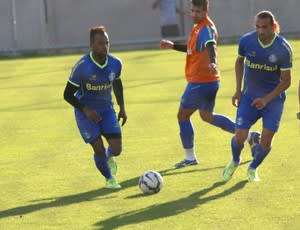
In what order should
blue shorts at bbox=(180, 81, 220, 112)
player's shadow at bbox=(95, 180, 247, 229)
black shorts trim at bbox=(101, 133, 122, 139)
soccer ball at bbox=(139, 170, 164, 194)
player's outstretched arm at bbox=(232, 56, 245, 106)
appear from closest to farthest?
player's shadow at bbox=(95, 180, 247, 229), soccer ball at bbox=(139, 170, 164, 194), player's outstretched arm at bbox=(232, 56, 245, 106), black shorts trim at bbox=(101, 133, 122, 139), blue shorts at bbox=(180, 81, 220, 112)

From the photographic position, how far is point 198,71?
1053 cm

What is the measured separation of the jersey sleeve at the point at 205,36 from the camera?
10367mm

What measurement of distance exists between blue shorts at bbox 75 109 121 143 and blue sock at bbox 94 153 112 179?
197mm

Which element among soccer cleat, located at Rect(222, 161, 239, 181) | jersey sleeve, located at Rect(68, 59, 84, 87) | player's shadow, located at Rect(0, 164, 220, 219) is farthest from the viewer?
soccer cleat, located at Rect(222, 161, 239, 181)

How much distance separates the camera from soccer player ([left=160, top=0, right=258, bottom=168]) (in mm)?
10359

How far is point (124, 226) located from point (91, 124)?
1754 mm

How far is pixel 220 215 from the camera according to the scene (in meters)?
8.26

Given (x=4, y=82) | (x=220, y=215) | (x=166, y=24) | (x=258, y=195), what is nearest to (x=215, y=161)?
(x=258, y=195)

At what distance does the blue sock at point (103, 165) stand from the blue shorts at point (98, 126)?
0.20m

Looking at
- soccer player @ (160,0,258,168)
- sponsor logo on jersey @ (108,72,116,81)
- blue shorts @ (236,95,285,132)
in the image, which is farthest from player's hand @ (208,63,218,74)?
sponsor logo on jersey @ (108,72,116,81)

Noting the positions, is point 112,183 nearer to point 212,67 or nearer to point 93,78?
point 93,78

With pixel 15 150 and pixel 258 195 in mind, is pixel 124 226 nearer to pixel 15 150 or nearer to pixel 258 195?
pixel 258 195

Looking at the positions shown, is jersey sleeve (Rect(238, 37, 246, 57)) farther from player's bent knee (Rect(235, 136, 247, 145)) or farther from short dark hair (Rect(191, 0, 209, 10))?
short dark hair (Rect(191, 0, 209, 10))

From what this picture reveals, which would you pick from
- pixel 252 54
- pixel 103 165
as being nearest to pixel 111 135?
pixel 103 165
